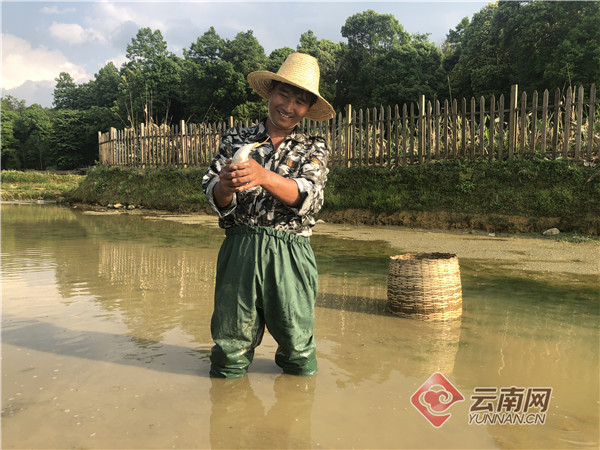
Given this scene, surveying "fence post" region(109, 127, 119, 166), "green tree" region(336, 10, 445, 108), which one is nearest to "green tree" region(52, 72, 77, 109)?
"green tree" region(336, 10, 445, 108)

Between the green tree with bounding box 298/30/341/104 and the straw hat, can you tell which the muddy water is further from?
the green tree with bounding box 298/30/341/104

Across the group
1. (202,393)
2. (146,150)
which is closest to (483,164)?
(202,393)

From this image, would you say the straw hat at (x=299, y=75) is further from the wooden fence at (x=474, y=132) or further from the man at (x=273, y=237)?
the wooden fence at (x=474, y=132)

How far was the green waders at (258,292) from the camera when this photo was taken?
2490 millimetres

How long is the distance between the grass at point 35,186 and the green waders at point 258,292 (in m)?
19.4

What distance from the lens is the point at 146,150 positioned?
16.9 meters

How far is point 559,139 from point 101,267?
28.1 feet

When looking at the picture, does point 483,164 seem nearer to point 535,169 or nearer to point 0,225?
point 535,169

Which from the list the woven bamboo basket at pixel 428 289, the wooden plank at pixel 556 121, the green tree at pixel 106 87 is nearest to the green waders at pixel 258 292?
the woven bamboo basket at pixel 428 289

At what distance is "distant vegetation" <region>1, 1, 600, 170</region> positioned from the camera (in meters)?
24.1

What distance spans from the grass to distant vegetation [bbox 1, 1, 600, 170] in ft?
18.4

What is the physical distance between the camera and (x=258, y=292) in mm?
2518

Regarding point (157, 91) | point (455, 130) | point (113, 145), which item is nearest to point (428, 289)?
point (455, 130)

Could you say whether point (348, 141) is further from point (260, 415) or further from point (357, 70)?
point (357, 70)
